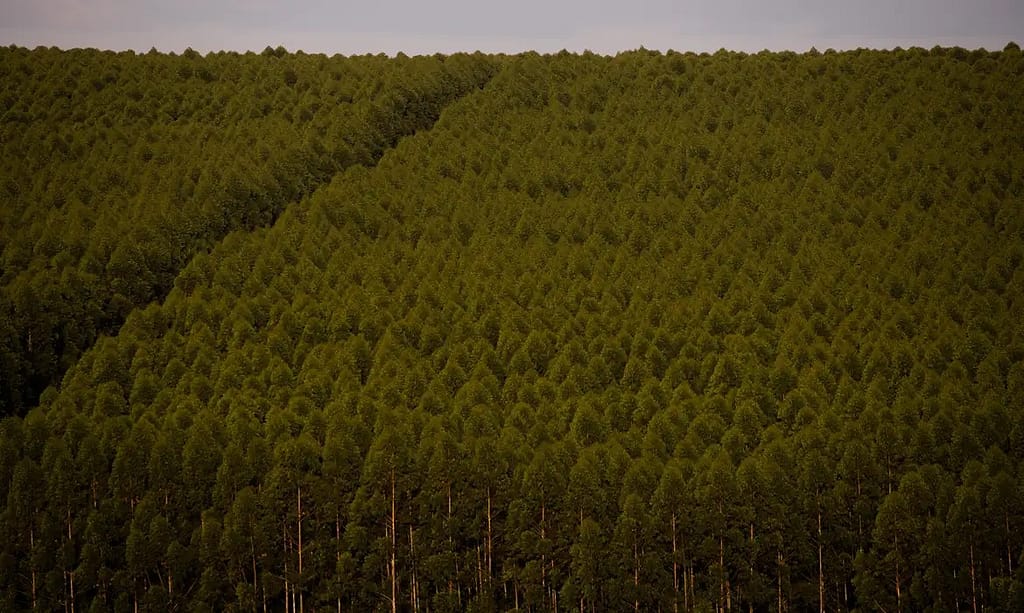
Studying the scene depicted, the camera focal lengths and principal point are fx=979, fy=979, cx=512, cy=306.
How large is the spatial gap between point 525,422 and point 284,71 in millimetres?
38181

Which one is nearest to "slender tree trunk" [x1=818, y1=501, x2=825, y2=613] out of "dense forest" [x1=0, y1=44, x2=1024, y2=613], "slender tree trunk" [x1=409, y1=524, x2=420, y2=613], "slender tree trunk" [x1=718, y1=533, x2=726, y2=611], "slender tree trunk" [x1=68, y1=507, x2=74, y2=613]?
"dense forest" [x1=0, y1=44, x2=1024, y2=613]

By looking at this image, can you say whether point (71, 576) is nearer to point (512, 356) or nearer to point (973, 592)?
point (512, 356)

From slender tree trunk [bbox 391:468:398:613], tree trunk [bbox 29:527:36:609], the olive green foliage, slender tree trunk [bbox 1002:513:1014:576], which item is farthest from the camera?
the olive green foliage

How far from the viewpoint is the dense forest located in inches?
1031

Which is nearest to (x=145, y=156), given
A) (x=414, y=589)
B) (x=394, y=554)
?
(x=394, y=554)

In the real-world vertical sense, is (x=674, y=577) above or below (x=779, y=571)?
below

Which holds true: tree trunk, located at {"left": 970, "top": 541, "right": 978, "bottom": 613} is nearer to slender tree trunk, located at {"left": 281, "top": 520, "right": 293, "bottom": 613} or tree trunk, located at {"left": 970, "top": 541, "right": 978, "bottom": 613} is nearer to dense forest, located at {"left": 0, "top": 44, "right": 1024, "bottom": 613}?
dense forest, located at {"left": 0, "top": 44, "right": 1024, "bottom": 613}

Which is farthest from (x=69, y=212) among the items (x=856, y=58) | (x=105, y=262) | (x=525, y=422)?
(x=856, y=58)

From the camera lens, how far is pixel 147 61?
199 feet

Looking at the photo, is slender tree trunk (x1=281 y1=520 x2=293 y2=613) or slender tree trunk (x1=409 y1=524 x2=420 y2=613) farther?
slender tree trunk (x1=281 y1=520 x2=293 y2=613)

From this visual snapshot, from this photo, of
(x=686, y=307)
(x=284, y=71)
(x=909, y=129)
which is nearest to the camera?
(x=686, y=307)

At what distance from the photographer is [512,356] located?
3216 cm

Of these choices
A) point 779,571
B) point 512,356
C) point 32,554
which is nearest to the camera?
point 779,571

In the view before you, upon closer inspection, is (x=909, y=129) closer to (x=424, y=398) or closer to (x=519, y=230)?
(x=519, y=230)
